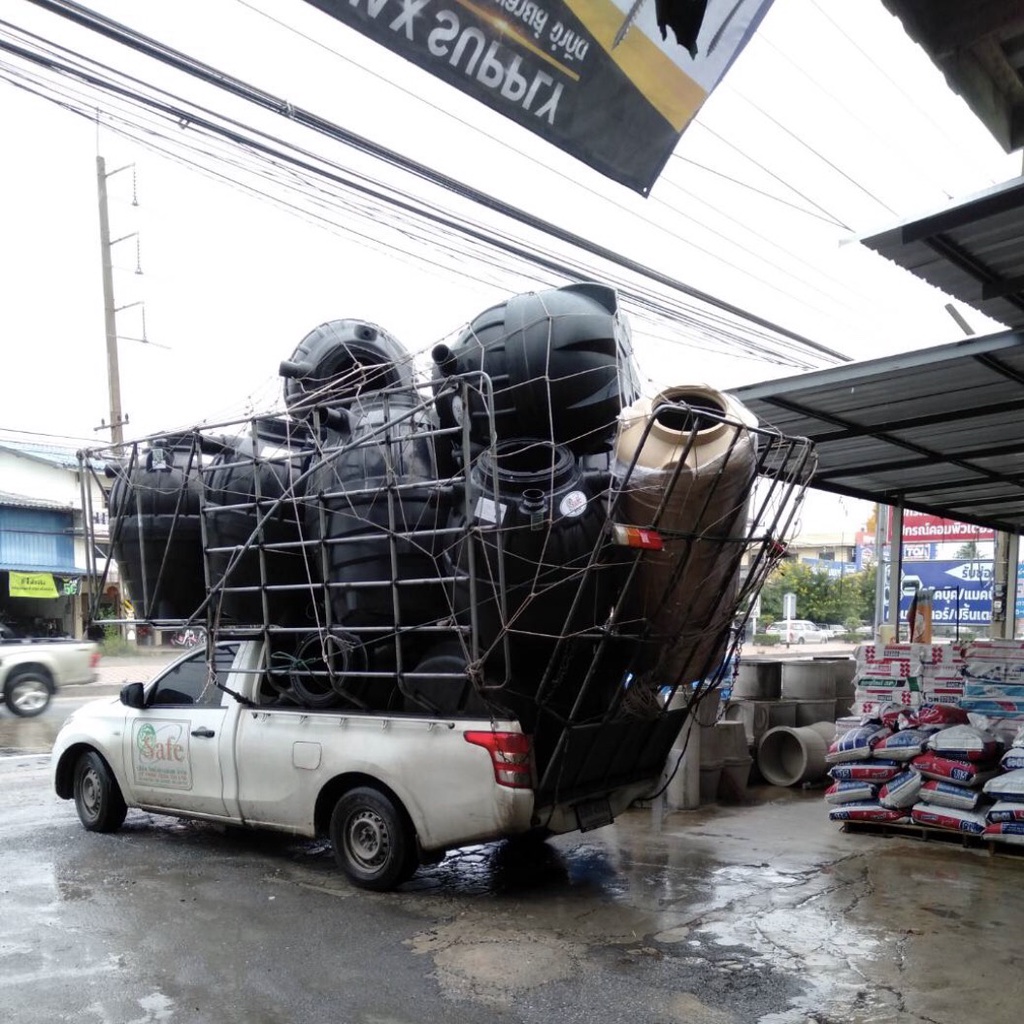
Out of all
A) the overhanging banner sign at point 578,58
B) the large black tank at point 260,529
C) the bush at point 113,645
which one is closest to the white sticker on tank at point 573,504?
the overhanging banner sign at point 578,58

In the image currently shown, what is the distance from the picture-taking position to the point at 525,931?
5559 mm

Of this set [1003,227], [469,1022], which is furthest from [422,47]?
[469,1022]

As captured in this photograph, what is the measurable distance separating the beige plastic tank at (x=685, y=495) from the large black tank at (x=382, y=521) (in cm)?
115

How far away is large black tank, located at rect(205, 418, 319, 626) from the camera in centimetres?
675

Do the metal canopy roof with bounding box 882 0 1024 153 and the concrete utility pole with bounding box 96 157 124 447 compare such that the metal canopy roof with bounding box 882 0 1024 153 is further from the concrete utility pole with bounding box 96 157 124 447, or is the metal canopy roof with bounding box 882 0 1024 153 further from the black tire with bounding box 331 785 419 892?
the concrete utility pole with bounding box 96 157 124 447

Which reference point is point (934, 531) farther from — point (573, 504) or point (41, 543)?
point (41, 543)

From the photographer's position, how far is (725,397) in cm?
573

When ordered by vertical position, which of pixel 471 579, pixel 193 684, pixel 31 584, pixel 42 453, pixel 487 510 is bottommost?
pixel 193 684

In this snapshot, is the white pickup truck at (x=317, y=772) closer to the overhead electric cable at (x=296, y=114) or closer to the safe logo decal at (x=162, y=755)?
the safe logo decal at (x=162, y=755)

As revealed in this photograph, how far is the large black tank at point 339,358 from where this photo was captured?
7289 millimetres

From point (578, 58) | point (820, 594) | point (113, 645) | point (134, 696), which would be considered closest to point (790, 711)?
point (134, 696)

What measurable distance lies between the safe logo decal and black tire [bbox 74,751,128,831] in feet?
1.39

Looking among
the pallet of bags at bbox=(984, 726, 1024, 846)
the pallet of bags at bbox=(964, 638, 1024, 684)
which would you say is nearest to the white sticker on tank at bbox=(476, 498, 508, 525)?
the pallet of bags at bbox=(984, 726, 1024, 846)

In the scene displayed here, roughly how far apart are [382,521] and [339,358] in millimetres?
1936
